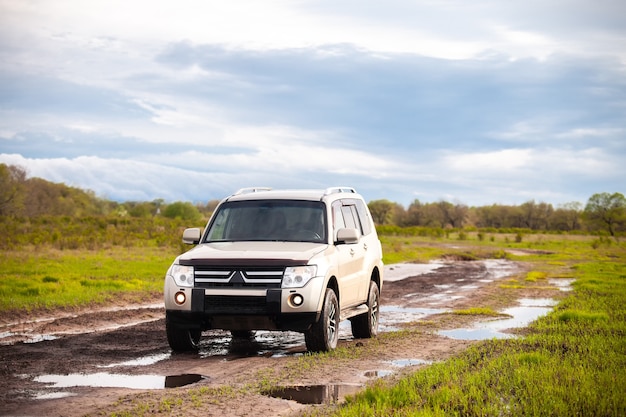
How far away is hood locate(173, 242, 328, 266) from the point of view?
10.3m

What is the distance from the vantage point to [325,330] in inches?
415

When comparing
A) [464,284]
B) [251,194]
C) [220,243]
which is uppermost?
[251,194]

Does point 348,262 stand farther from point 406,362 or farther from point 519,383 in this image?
point 519,383

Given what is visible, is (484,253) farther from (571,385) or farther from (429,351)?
(571,385)

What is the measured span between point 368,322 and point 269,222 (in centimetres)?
254

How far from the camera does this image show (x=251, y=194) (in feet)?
40.5

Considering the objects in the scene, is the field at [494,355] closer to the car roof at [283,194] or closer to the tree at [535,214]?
the car roof at [283,194]

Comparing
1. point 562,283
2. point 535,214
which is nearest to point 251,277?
point 562,283

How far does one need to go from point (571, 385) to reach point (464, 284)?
18.6 meters

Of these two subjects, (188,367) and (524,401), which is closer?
Answer: (524,401)

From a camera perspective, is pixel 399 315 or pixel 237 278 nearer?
pixel 237 278

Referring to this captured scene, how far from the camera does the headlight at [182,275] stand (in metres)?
10.5

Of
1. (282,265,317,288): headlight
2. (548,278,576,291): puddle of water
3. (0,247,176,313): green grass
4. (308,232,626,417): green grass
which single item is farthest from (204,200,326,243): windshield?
(548,278,576,291): puddle of water

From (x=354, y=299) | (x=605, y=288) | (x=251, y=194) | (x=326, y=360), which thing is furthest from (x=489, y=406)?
(x=605, y=288)
